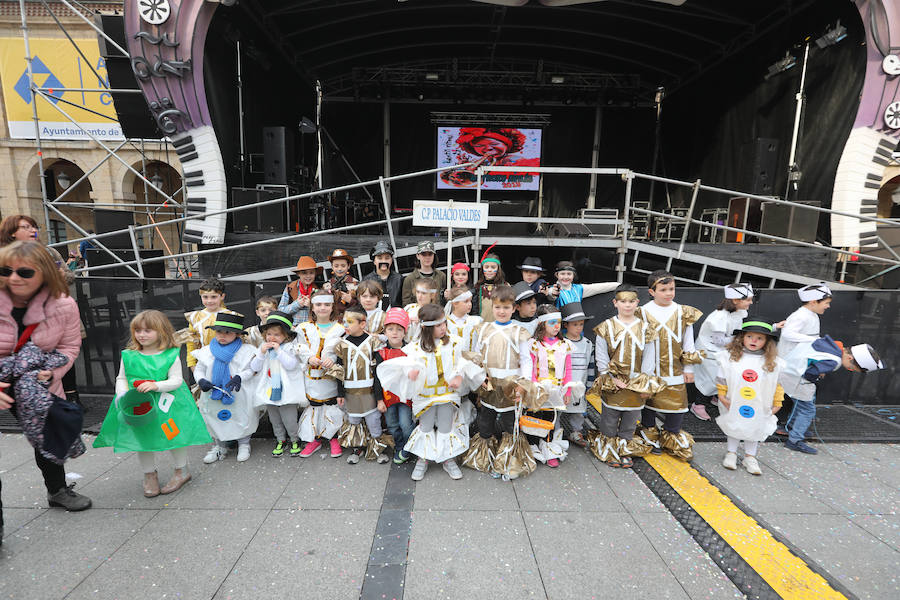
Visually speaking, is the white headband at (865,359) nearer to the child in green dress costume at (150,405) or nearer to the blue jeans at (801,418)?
the blue jeans at (801,418)

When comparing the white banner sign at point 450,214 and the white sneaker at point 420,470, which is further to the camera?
the white banner sign at point 450,214

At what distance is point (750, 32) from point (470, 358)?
36.1 feet

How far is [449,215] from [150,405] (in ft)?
11.2

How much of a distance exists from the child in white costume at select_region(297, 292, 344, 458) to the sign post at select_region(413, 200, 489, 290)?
167 cm

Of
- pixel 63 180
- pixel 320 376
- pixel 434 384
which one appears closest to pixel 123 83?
pixel 320 376

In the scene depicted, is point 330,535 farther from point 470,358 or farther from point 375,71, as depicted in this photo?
point 375,71

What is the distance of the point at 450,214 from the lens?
5004 mm

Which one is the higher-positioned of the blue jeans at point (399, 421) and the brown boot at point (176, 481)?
the blue jeans at point (399, 421)

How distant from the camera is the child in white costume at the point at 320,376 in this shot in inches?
144

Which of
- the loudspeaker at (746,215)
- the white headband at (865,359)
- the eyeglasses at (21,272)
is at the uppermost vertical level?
the loudspeaker at (746,215)

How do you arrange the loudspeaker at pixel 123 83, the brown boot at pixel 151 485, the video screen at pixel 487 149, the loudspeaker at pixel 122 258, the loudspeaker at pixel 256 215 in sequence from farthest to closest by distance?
the video screen at pixel 487 149, the loudspeaker at pixel 122 258, the loudspeaker at pixel 256 215, the loudspeaker at pixel 123 83, the brown boot at pixel 151 485

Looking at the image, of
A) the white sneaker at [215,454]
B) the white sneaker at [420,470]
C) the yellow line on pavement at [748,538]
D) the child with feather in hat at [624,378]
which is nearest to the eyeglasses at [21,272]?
the white sneaker at [215,454]

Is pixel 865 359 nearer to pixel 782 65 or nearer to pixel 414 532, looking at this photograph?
pixel 414 532

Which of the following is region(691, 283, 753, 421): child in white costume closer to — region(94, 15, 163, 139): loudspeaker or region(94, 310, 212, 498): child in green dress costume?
region(94, 310, 212, 498): child in green dress costume
